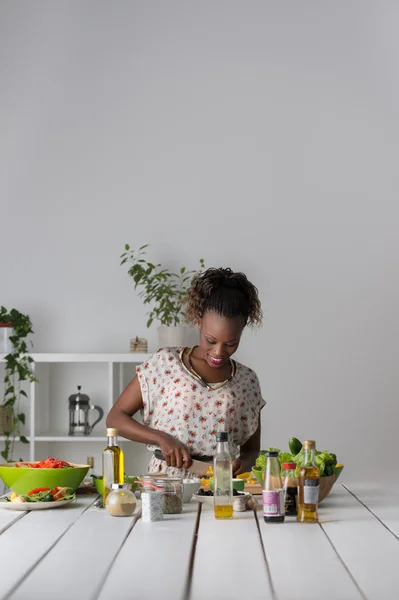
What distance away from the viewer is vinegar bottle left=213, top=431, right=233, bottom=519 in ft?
6.78

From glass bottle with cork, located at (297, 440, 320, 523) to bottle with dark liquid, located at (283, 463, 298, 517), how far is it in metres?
0.06

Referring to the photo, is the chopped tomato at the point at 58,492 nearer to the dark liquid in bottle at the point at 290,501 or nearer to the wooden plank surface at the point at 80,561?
the wooden plank surface at the point at 80,561

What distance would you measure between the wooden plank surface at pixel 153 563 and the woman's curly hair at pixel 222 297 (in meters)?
0.83

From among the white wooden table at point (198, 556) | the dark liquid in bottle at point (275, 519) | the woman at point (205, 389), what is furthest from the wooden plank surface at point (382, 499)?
the woman at point (205, 389)

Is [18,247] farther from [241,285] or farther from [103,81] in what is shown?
[241,285]

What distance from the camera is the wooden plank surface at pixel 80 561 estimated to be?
4.55ft

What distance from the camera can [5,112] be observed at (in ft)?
15.1

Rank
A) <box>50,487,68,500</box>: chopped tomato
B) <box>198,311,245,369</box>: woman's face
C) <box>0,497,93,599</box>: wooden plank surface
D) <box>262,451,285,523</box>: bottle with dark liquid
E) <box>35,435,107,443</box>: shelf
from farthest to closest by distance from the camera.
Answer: <box>35,435,107,443</box>: shelf, <box>198,311,245,369</box>: woman's face, <box>50,487,68,500</box>: chopped tomato, <box>262,451,285,523</box>: bottle with dark liquid, <box>0,497,93,599</box>: wooden plank surface

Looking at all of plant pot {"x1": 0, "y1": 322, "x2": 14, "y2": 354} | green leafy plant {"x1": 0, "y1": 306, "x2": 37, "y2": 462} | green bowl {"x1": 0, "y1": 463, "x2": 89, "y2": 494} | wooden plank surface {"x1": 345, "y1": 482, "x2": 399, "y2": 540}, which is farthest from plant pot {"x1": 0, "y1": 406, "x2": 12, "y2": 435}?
wooden plank surface {"x1": 345, "y1": 482, "x2": 399, "y2": 540}

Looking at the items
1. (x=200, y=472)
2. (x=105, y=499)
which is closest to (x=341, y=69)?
(x=200, y=472)

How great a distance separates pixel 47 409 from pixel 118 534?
2705 millimetres

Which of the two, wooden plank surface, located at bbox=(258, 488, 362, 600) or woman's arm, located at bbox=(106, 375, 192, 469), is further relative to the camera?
woman's arm, located at bbox=(106, 375, 192, 469)

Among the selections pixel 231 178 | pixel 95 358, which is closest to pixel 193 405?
pixel 95 358

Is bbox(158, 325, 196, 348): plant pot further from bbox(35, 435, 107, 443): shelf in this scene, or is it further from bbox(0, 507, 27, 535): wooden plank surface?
bbox(0, 507, 27, 535): wooden plank surface
